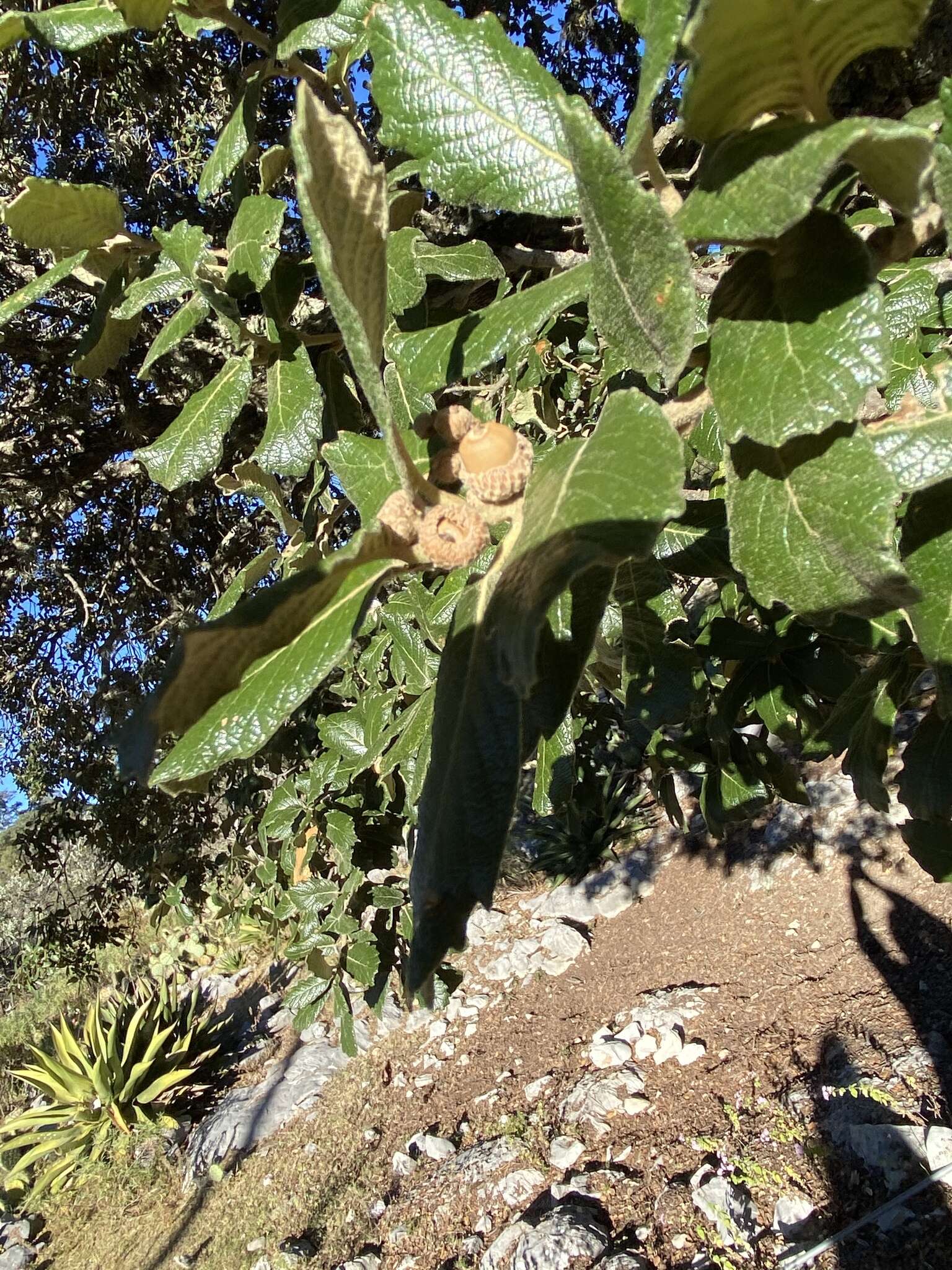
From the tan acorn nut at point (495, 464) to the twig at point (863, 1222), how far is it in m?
3.34

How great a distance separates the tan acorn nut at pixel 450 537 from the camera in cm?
54

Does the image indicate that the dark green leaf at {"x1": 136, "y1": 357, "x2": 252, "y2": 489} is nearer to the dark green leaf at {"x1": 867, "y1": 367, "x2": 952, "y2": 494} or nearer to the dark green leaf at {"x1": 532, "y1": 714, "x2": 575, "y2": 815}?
the dark green leaf at {"x1": 532, "y1": 714, "x2": 575, "y2": 815}

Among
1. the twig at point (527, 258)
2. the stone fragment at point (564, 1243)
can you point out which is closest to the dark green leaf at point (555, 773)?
the twig at point (527, 258)

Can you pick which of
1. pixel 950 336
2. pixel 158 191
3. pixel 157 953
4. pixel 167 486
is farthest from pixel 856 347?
pixel 157 953

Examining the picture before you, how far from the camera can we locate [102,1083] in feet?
22.8

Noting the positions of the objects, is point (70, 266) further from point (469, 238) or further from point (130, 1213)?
point (130, 1213)

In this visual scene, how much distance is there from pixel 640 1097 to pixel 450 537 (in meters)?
4.48

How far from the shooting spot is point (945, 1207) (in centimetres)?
299

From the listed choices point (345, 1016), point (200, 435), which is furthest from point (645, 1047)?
point (200, 435)

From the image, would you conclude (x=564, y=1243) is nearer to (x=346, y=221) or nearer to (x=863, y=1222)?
(x=863, y=1222)

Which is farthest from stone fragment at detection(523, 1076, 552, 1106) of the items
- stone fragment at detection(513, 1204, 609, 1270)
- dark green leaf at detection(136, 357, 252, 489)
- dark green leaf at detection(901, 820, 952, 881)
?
dark green leaf at detection(136, 357, 252, 489)

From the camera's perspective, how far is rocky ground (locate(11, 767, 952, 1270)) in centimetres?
338

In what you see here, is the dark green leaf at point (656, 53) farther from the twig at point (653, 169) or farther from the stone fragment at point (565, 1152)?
the stone fragment at point (565, 1152)

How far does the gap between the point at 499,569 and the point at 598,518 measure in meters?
0.12
